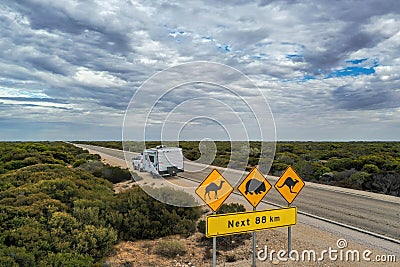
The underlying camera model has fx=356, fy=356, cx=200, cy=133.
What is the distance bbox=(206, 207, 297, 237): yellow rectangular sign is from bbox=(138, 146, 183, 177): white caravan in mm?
17447

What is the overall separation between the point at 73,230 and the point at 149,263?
2058 millimetres

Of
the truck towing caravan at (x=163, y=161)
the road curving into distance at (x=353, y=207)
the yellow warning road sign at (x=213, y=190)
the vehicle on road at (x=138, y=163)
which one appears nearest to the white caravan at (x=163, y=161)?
the truck towing caravan at (x=163, y=161)

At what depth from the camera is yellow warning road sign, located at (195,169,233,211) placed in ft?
21.6

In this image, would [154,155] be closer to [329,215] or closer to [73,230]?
[329,215]

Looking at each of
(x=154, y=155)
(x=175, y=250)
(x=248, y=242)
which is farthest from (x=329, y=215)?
(x=154, y=155)

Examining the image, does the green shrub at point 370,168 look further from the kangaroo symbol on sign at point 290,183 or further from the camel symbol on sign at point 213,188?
the camel symbol on sign at point 213,188

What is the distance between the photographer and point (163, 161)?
25.1 m

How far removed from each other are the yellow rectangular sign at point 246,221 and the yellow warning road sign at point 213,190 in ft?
0.94

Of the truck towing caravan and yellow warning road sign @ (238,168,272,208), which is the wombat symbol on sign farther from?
the truck towing caravan

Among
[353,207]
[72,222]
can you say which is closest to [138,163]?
[353,207]

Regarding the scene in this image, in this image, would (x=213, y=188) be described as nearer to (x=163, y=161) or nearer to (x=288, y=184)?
(x=288, y=184)

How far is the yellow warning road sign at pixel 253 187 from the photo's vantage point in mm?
7105

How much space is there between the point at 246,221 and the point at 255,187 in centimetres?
79

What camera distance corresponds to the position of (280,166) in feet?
95.2
